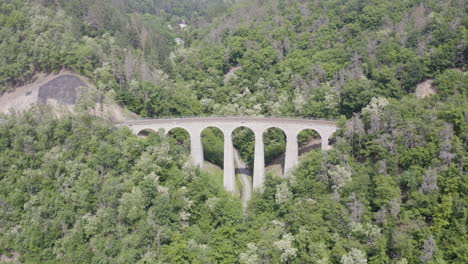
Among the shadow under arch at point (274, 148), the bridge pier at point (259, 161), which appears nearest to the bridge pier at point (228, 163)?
the bridge pier at point (259, 161)

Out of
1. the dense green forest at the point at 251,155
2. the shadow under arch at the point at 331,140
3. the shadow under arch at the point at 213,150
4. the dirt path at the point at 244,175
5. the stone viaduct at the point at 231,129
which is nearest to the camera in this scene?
the dense green forest at the point at 251,155

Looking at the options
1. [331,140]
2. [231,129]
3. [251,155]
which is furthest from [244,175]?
[331,140]

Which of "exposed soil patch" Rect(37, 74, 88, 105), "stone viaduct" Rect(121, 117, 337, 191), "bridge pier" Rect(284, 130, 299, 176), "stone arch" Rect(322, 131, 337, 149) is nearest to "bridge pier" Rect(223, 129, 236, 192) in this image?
"stone viaduct" Rect(121, 117, 337, 191)

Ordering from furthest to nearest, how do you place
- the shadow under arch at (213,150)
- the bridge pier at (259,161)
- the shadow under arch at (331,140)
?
the shadow under arch at (213,150) → the bridge pier at (259,161) → the shadow under arch at (331,140)

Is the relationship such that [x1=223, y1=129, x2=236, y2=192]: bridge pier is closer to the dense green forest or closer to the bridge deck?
the bridge deck

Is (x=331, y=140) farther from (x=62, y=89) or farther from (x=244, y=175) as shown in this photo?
(x=62, y=89)

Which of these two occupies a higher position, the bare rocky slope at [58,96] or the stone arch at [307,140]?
the bare rocky slope at [58,96]

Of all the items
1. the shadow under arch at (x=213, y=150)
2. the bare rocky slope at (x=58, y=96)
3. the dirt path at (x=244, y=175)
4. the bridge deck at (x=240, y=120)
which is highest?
the bare rocky slope at (x=58, y=96)

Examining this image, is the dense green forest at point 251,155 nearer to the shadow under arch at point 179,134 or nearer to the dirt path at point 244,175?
the shadow under arch at point 179,134
